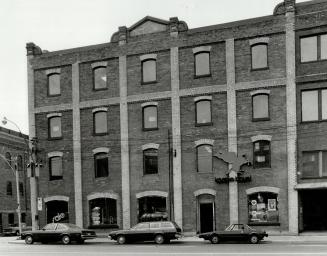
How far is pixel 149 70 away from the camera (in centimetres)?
3241

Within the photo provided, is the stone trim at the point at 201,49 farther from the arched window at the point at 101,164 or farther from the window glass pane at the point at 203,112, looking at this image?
the arched window at the point at 101,164

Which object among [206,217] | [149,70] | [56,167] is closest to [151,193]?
[206,217]

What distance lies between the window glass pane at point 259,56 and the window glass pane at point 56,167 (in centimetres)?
1540

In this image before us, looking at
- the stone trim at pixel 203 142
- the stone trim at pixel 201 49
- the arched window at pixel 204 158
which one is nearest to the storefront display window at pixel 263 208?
the arched window at pixel 204 158

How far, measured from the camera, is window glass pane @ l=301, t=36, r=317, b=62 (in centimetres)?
2844

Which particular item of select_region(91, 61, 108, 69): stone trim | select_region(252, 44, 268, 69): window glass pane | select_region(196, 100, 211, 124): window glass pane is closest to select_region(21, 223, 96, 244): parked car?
select_region(196, 100, 211, 124): window glass pane

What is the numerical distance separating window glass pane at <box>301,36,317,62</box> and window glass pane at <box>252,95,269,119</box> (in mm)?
3275

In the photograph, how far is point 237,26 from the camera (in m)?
30.0

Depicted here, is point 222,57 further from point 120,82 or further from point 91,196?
point 91,196

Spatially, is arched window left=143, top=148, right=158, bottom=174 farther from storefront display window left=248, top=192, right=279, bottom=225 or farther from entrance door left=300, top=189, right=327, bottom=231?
entrance door left=300, top=189, right=327, bottom=231

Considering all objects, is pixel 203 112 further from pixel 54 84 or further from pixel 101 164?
pixel 54 84

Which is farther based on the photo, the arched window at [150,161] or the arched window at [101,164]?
the arched window at [101,164]

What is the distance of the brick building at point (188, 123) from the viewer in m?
28.5

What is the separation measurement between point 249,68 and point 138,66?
7639 mm
